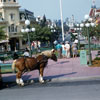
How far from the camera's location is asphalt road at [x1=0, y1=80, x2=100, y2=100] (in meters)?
8.55

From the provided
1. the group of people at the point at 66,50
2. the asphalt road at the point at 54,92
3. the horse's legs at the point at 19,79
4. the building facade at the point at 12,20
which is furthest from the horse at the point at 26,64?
the building facade at the point at 12,20

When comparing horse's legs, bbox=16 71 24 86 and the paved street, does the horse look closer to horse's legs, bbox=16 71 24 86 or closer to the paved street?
horse's legs, bbox=16 71 24 86

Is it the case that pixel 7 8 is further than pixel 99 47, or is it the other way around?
pixel 7 8

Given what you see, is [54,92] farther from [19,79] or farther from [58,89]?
[19,79]

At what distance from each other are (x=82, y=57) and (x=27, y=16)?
44446mm

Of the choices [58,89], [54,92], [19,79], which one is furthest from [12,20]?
[54,92]

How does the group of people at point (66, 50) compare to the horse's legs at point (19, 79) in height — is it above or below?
above

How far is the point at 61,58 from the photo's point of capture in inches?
853

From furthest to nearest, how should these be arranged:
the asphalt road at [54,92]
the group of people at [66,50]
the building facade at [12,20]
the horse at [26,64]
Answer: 1. the building facade at [12,20]
2. the group of people at [66,50]
3. the horse at [26,64]
4. the asphalt road at [54,92]

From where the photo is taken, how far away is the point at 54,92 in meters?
9.36

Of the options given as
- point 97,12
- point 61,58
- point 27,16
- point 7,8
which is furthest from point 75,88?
point 97,12

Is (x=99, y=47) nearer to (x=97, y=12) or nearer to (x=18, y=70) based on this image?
(x=18, y=70)

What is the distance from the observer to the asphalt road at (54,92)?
855 cm

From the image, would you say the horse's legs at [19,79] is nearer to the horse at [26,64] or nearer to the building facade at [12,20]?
the horse at [26,64]
